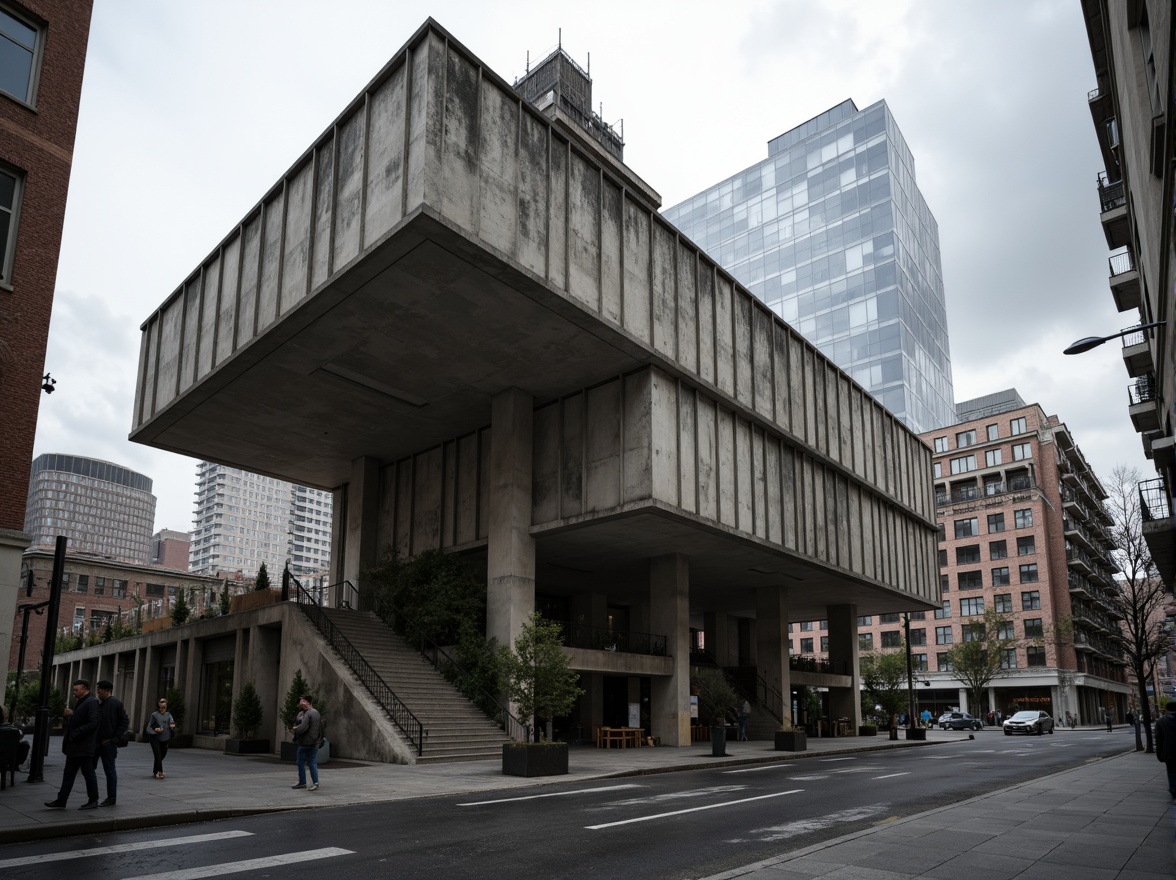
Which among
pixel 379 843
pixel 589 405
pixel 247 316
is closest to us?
pixel 379 843

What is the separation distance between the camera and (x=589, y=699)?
121 feet

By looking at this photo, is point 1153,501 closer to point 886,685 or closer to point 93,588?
point 886,685

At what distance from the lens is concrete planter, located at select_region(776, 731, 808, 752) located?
3080 centimetres

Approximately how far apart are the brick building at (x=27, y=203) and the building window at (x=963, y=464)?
91692 millimetres

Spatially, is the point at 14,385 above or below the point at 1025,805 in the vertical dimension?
above

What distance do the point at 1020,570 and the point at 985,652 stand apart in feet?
45.1

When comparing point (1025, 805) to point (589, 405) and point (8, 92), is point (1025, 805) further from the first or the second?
point (8, 92)

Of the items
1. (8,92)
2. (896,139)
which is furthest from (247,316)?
(896,139)

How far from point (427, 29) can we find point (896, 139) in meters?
106

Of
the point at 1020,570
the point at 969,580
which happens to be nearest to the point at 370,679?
the point at 1020,570

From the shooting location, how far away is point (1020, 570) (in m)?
86.9

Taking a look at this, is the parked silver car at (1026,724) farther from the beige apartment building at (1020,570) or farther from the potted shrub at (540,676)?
the potted shrub at (540,676)

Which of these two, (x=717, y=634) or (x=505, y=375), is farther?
(x=717, y=634)

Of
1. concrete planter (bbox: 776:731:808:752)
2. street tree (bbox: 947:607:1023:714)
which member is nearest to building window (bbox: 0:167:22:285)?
concrete planter (bbox: 776:731:808:752)
